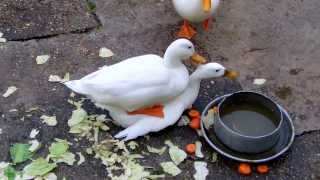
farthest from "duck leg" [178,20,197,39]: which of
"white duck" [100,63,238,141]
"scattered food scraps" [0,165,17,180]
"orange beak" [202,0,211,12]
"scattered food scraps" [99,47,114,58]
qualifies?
"scattered food scraps" [0,165,17,180]

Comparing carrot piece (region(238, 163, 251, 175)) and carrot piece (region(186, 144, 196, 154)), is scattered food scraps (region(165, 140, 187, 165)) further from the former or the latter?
carrot piece (region(238, 163, 251, 175))

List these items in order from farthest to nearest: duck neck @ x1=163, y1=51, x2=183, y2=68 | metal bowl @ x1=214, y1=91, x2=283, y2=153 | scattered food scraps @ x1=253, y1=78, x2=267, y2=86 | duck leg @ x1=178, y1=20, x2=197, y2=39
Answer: duck leg @ x1=178, y1=20, x2=197, y2=39
scattered food scraps @ x1=253, y1=78, x2=267, y2=86
duck neck @ x1=163, y1=51, x2=183, y2=68
metal bowl @ x1=214, y1=91, x2=283, y2=153

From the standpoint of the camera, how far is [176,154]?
6.62 feet

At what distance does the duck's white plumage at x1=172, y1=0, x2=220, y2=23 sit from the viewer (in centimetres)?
238

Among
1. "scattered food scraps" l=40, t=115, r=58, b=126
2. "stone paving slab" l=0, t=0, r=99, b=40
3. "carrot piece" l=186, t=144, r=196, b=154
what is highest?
"stone paving slab" l=0, t=0, r=99, b=40

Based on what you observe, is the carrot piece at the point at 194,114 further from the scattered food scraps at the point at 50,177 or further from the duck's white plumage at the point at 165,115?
the scattered food scraps at the point at 50,177

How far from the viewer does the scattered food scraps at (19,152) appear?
1.97 m

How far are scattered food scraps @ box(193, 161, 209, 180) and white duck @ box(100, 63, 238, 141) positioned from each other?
7.6 inches

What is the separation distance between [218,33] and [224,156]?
2.74 ft

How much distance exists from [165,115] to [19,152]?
22.4 inches

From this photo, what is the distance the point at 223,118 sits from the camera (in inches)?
80.4

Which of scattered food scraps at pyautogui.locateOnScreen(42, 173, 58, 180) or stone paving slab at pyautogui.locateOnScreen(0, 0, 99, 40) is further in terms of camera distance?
stone paving slab at pyautogui.locateOnScreen(0, 0, 99, 40)

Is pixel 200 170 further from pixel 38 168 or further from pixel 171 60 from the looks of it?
pixel 38 168

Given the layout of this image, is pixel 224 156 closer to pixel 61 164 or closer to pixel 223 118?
pixel 223 118
